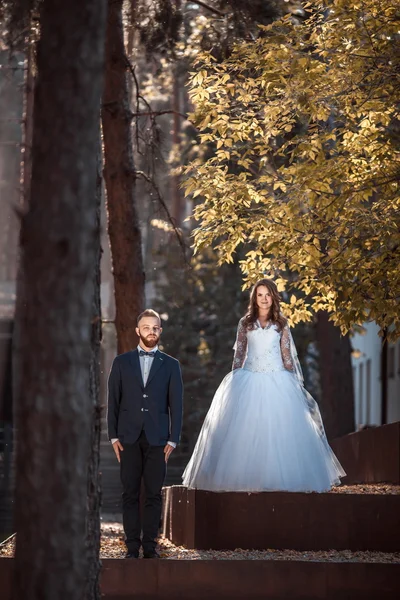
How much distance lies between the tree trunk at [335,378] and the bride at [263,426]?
448 inches

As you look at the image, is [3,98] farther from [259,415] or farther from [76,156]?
[76,156]

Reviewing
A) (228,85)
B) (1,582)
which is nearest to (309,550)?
(1,582)

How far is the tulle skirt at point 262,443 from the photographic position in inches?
515

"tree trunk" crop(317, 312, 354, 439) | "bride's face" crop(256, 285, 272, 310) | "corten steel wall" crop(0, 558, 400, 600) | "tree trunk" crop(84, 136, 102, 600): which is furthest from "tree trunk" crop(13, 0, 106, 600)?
"tree trunk" crop(317, 312, 354, 439)

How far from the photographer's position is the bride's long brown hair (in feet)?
44.8

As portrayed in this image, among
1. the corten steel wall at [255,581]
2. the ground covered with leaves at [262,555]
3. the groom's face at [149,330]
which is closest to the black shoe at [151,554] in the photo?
the ground covered with leaves at [262,555]

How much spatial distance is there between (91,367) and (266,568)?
134 inches

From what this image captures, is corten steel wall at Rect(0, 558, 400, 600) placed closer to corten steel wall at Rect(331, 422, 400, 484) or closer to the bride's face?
the bride's face

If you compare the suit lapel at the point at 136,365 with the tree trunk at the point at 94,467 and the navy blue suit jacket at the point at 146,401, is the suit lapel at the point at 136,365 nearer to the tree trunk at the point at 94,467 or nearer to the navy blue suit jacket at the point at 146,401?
the navy blue suit jacket at the point at 146,401

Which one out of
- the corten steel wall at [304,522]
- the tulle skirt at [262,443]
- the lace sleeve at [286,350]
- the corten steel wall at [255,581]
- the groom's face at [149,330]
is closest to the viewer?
the corten steel wall at [255,581]

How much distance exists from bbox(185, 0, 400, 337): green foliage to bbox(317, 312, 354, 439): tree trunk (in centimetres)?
971

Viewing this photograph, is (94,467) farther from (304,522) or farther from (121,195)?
(121,195)

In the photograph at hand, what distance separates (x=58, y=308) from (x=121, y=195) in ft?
30.1

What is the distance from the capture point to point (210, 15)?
20.3 metres
